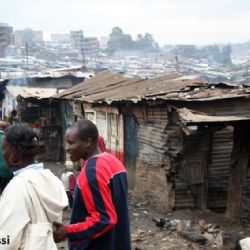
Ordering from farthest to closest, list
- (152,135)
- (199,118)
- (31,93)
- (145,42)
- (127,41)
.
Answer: (145,42), (127,41), (31,93), (152,135), (199,118)

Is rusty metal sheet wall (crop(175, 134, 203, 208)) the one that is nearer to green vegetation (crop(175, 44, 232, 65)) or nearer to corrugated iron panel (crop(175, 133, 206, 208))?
corrugated iron panel (crop(175, 133, 206, 208))

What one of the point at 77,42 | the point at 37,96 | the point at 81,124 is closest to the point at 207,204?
the point at 81,124

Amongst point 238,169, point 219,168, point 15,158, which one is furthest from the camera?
point 219,168

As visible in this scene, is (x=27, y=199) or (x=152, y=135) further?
(x=152, y=135)

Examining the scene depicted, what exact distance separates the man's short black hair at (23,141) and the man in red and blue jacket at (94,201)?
0.40 m

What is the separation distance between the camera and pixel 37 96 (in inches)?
739

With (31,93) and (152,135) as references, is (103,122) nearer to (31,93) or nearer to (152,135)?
(152,135)


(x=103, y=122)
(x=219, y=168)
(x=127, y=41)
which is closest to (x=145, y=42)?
(x=127, y=41)

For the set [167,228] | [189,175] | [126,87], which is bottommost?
[167,228]

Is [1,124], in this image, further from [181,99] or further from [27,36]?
[27,36]

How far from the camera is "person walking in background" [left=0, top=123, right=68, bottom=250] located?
2572 millimetres

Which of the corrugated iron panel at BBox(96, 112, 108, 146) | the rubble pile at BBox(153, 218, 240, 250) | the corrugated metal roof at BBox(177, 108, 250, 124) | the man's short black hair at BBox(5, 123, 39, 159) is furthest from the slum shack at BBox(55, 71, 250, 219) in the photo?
the man's short black hair at BBox(5, 123, 39, 159)

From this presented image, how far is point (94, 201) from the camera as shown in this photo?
3055 mm

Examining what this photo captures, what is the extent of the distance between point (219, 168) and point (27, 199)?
8.70 meters
